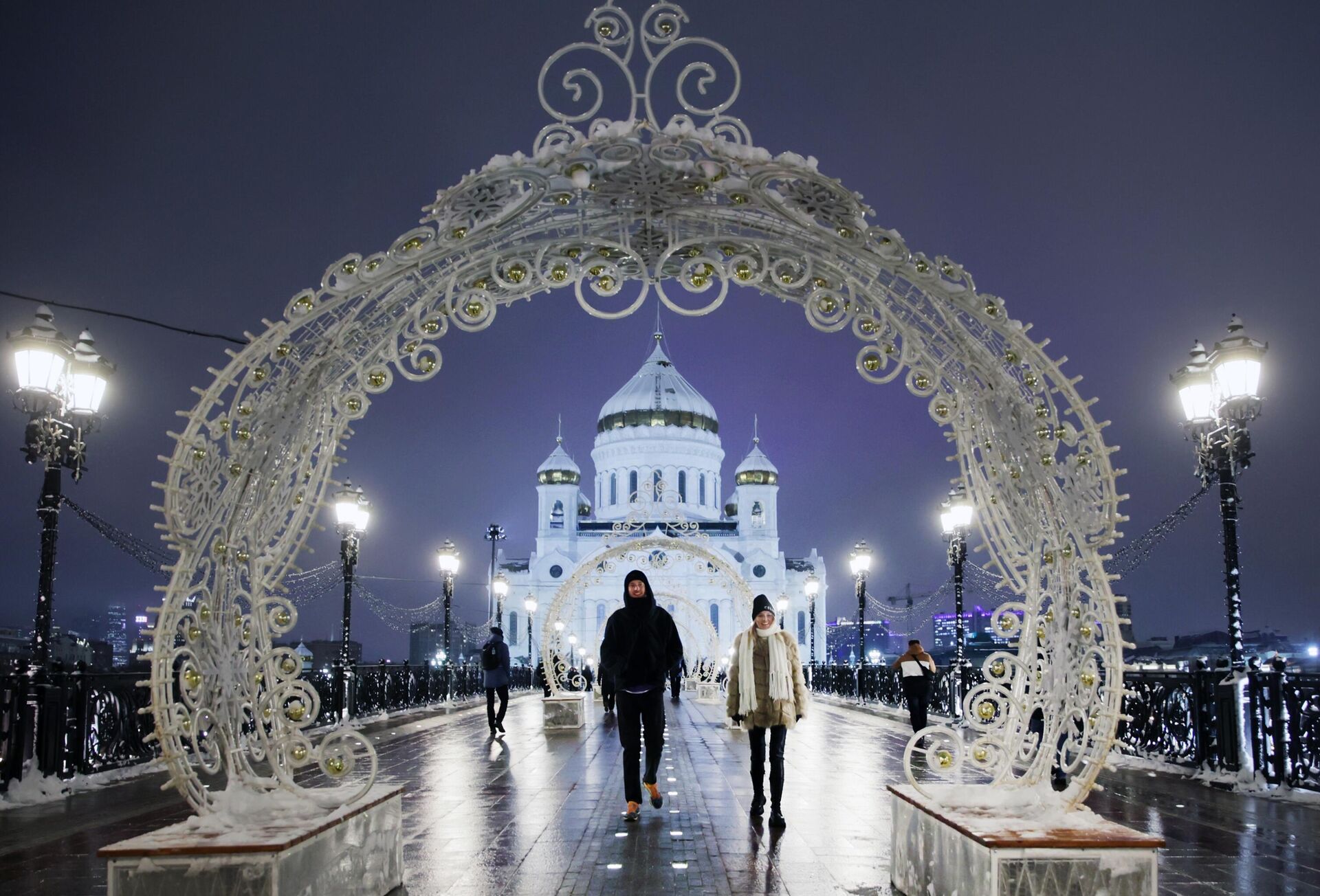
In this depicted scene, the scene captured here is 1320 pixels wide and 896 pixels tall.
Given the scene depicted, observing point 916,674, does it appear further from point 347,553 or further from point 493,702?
point 347,553

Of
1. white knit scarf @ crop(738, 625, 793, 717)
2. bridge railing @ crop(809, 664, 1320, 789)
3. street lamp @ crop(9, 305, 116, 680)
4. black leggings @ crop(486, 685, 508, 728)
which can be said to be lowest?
black leggings @ crop(486, 685, 508, 728)

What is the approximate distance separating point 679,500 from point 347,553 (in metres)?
56.5

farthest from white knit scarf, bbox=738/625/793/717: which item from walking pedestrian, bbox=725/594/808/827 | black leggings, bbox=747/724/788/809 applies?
black leggings, bbox=747/724/788/809

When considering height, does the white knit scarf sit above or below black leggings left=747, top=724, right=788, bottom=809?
above

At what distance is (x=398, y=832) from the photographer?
616cm

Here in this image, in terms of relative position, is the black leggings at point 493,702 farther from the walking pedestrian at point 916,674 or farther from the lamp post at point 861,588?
the lamp post at point 861,588

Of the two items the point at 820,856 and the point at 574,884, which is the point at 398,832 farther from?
the point at 820,856

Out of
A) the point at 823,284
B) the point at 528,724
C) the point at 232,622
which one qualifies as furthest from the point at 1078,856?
the point at 528,724

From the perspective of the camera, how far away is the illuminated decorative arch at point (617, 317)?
17.8 ft

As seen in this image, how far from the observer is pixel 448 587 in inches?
1088

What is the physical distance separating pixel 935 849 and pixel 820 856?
151 centimetres

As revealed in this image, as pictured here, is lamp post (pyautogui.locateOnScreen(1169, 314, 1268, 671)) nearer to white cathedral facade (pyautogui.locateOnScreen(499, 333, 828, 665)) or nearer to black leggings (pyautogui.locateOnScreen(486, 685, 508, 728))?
black leggings (pyautogui.locateOnScreen(486, 685, 508, 728))

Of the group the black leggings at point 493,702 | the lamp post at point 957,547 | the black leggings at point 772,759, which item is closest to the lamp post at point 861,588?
the lamp post at point 957,547

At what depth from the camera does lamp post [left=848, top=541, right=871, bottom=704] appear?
1061 inches
